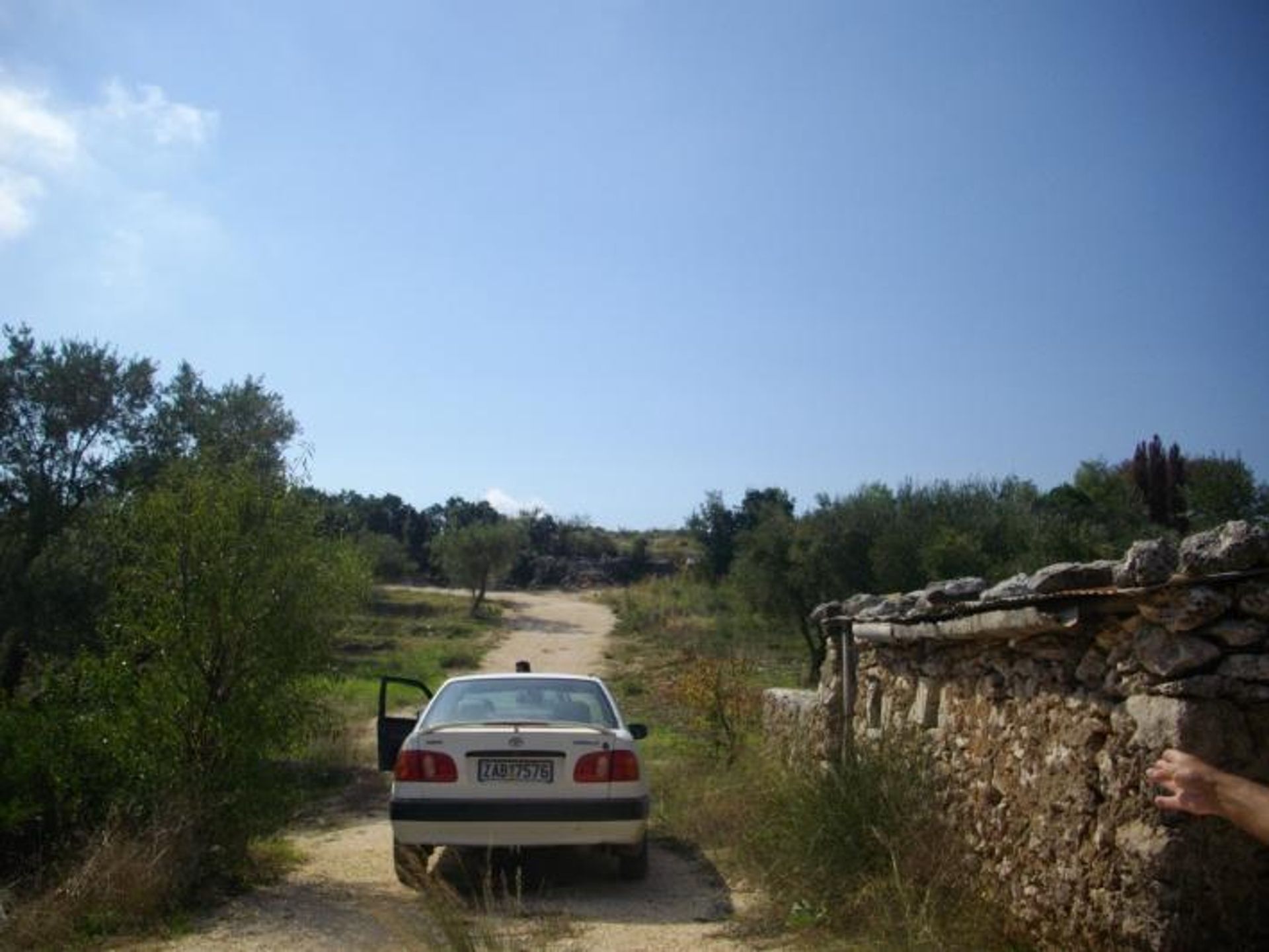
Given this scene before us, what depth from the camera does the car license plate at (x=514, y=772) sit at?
683 cm

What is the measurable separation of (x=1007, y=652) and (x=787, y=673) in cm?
1608

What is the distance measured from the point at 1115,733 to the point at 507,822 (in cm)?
379

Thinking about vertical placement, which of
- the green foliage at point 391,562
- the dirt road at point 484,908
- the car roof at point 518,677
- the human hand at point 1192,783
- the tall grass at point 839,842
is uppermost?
the green foliage at point 391,562

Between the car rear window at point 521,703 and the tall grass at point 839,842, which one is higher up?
the car rear window at point 521,703

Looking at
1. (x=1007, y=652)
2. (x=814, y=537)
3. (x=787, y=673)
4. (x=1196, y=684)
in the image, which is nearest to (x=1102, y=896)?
(x=1196, y=684)

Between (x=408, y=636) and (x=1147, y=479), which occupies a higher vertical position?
(x=1147, y=479)

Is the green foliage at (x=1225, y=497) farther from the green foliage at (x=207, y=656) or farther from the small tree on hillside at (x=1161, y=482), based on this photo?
the green foliage at (x=207, y=656)

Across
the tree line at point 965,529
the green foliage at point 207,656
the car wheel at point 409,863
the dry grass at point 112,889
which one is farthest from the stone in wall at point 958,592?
the tree line at point 965,529

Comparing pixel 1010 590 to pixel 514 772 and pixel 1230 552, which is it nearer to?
pixel 1230 552

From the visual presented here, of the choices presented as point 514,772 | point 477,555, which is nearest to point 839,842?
point 514,772

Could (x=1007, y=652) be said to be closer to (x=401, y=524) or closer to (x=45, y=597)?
(x=45, y=597)

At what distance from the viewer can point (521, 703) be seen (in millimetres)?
7734

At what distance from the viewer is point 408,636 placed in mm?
35438

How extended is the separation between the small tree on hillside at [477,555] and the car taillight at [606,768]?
39164 mm
